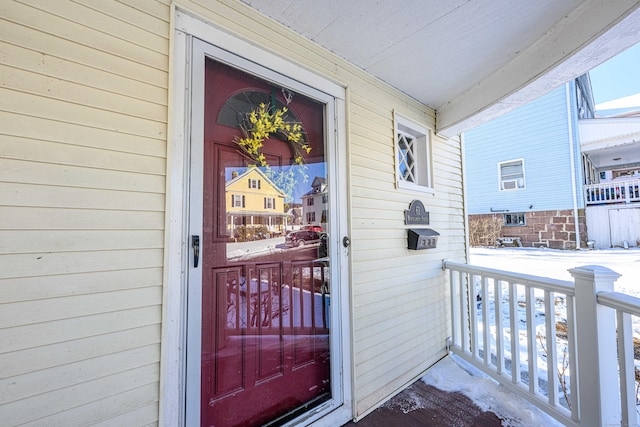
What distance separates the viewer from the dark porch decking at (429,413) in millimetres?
1773

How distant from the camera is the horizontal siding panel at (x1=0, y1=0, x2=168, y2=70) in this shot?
956mm

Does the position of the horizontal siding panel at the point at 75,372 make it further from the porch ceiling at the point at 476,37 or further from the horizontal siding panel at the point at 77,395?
A: the porch ceiling at the point at 476,37

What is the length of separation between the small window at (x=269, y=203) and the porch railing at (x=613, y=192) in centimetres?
999

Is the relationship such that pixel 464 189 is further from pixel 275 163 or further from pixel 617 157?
pixel 617 157

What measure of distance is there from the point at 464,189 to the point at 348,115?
2.00m

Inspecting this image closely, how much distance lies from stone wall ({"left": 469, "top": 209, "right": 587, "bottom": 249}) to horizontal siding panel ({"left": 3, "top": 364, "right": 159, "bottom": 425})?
10.2 meters

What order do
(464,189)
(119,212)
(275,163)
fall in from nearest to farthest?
(119,212) < (275,163) < (464,189)

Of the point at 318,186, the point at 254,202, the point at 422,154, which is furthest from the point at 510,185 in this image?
the point at 254,202

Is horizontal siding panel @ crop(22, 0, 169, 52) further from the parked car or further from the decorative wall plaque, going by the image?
the decorative wall plaque

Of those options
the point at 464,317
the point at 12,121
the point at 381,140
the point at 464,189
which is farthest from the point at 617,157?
the point at 12,121

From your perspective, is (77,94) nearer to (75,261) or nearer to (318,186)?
(75,261)

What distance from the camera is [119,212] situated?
1.08m

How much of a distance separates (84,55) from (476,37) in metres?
2.14

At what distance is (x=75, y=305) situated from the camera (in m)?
0.99
